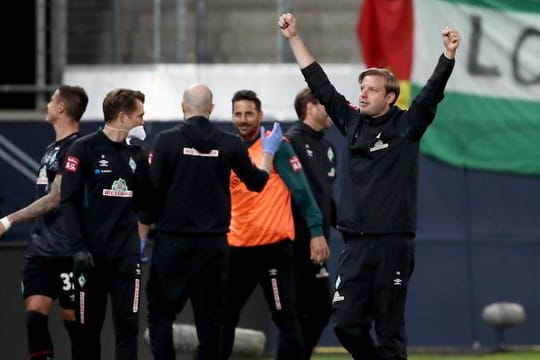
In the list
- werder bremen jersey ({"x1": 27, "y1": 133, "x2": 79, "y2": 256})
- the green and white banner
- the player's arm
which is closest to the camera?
the player's arm

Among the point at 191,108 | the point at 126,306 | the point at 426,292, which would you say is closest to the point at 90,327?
the point at 126,306

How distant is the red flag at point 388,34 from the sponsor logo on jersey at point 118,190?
5599 mm

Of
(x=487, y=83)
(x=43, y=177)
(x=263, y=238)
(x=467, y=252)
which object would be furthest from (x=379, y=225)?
(x=487, y=83)

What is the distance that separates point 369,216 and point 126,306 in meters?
1.61

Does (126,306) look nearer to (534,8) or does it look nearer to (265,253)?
(265,253)

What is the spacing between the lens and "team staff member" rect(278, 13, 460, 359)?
8.90 m

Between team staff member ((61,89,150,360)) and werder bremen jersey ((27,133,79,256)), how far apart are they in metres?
0.65

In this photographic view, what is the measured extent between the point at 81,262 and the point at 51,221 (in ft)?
3.47

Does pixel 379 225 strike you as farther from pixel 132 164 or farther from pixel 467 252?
pixel 467 252

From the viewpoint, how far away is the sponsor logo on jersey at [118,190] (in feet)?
30.4

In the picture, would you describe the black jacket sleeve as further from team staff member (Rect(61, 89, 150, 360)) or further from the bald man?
the bald man

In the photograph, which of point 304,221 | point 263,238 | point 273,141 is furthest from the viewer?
point 304,221

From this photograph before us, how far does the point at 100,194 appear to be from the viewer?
30.4 ft

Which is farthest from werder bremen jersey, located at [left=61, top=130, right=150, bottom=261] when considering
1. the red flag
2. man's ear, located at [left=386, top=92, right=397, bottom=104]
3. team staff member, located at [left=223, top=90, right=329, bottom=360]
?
the red flag
